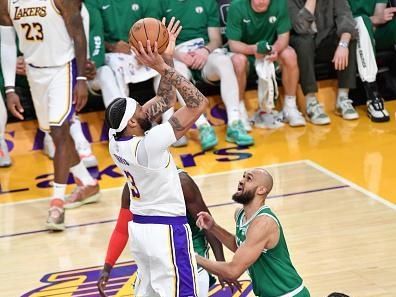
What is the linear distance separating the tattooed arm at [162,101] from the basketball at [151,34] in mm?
87

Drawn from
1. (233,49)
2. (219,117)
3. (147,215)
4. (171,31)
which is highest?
(171,31)

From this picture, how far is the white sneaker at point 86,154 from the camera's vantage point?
8.12 metres

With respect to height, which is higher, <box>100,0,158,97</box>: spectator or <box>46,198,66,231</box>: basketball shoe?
<box>100,0,158,97</box>: spectator

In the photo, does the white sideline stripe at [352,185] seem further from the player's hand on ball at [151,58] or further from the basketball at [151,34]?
the player's hand on ball at [151,58]

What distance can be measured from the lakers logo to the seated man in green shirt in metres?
3.53

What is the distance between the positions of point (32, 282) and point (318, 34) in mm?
4651

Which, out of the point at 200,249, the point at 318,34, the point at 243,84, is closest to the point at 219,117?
the point at 243,84

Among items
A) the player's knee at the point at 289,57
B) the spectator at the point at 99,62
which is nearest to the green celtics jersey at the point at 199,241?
the spectator at the point at 99,62

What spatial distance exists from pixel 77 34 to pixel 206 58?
90.6 inches

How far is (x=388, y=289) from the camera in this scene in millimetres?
4957

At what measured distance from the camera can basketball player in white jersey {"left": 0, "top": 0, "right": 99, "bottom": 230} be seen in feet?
21.6

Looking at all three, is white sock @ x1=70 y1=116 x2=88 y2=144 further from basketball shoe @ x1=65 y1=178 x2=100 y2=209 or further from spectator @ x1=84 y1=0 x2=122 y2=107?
basketball shoe @ x1=65 y1=178 x2=100 y2=209

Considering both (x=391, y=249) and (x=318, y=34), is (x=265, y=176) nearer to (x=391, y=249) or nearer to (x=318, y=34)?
(x=391, y=249)

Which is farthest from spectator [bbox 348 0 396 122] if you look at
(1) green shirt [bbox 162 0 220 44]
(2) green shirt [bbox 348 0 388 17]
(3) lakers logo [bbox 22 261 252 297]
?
(3) lakers logo [bbox 22 261 252 297]
